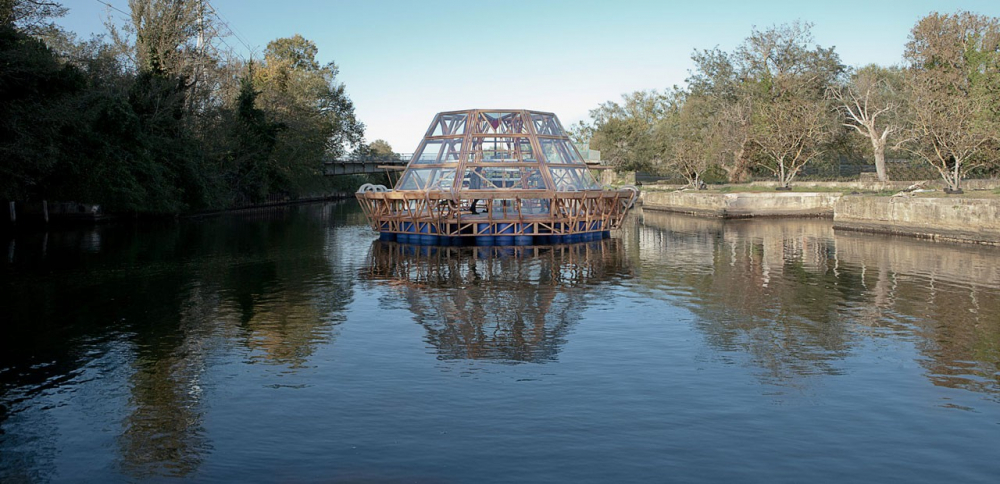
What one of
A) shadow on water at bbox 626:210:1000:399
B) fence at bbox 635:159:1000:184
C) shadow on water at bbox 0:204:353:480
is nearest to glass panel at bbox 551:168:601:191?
shadow on water at bbox 626:210:1000:399

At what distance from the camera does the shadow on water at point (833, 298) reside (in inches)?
537

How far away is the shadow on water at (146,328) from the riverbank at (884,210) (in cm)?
2545

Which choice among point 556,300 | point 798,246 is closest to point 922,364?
point 556,300

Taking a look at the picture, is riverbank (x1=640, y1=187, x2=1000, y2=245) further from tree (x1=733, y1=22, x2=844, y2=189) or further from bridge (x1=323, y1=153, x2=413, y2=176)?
bridge (x1=323, y1=153, x2=413, y2=176)

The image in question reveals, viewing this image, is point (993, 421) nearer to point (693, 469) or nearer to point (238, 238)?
point (693, 469)

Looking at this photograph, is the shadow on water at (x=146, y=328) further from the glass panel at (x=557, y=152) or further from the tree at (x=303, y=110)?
the tree at (x=303, y=110)

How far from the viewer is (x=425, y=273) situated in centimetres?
2550

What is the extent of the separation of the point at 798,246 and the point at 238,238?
25804 millimetres

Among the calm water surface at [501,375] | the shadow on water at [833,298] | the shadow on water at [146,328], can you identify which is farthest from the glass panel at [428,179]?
the calm water surface at [501,375]

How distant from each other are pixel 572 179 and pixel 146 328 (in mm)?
25343

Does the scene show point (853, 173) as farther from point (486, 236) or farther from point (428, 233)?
point (428, 233)

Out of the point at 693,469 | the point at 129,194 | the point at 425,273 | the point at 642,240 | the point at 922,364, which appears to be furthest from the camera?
the point at 129,194

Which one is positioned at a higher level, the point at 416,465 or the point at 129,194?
the point at 129,194

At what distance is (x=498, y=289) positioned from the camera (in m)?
21.8
